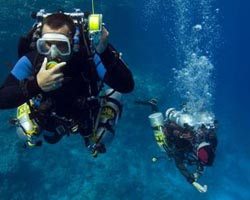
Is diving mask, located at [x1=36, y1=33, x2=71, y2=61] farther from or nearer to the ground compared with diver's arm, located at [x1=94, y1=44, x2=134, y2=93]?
farther from the ground

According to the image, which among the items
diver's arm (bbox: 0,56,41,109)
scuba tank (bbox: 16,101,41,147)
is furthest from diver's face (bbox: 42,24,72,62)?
scuba tank (bbox: 16,101,41,147)

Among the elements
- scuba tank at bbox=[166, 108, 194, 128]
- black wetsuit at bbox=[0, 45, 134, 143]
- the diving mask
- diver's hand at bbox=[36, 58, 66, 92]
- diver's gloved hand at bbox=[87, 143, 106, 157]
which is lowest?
scuba tank at bbox=[166, 108, 194, 128]

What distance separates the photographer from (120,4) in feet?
83.1

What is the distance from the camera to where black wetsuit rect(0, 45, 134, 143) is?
4.62 m

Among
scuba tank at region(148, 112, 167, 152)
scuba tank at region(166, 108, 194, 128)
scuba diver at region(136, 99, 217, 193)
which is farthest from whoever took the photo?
scuba tank at region(148, 112, 167, 152)

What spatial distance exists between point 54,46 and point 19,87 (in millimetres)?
661

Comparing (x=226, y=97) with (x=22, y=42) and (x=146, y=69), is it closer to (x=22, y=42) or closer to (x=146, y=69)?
(x=146, y=69)

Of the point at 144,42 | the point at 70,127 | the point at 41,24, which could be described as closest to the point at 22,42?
the point at 41,24

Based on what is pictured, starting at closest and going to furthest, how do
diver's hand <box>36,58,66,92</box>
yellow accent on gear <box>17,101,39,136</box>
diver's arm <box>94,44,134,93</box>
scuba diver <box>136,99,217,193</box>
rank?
diver's hand <box>36,58,66,92</box>, diver's arm <box>94,44,134,93</box>, yellow accent on gear <box>17,101,39,136</box>, scuba diver <box>136,99,217,193</box>

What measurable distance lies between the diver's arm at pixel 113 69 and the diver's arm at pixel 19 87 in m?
0.90

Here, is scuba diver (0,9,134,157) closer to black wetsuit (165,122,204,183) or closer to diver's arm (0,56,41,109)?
diver's arm (0,56,41,109)

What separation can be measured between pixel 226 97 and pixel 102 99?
28470mm

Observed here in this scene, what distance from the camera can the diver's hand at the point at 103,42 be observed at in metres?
4.68

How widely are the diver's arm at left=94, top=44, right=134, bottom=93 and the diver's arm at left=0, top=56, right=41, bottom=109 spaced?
0.90 meters
